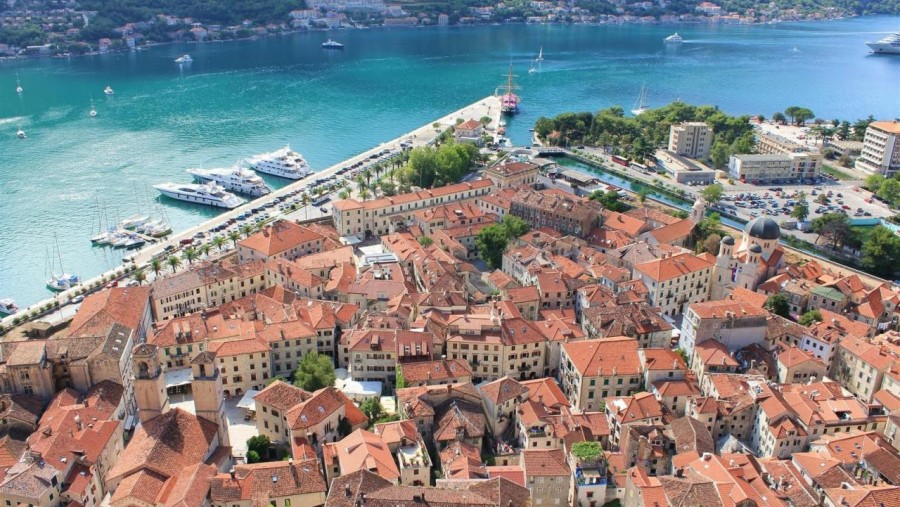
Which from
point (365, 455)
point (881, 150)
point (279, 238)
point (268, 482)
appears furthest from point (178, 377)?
point (881, 150)

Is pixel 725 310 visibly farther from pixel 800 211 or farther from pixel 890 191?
pixel 890 191

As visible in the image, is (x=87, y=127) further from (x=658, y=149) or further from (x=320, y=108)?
(x=658, y=149)

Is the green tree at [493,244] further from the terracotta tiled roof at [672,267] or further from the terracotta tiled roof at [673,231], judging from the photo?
the terracotta tiled roof at [673,231]

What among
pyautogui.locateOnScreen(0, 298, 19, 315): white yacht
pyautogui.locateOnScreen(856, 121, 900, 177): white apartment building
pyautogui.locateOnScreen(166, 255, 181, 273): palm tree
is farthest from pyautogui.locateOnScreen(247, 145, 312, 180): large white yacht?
pyautogui.locateOnScreen(856, 121, 900, 177): white apartment building

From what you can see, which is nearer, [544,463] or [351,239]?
[544,463]

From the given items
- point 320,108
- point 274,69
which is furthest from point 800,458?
point 274,69

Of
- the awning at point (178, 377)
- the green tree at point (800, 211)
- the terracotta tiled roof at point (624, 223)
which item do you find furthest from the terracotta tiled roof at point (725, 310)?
the awning at point (178, 377)

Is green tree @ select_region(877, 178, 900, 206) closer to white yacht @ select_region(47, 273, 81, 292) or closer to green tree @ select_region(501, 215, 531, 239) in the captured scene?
green tree @ select_region(501, 215, 531, 239)
